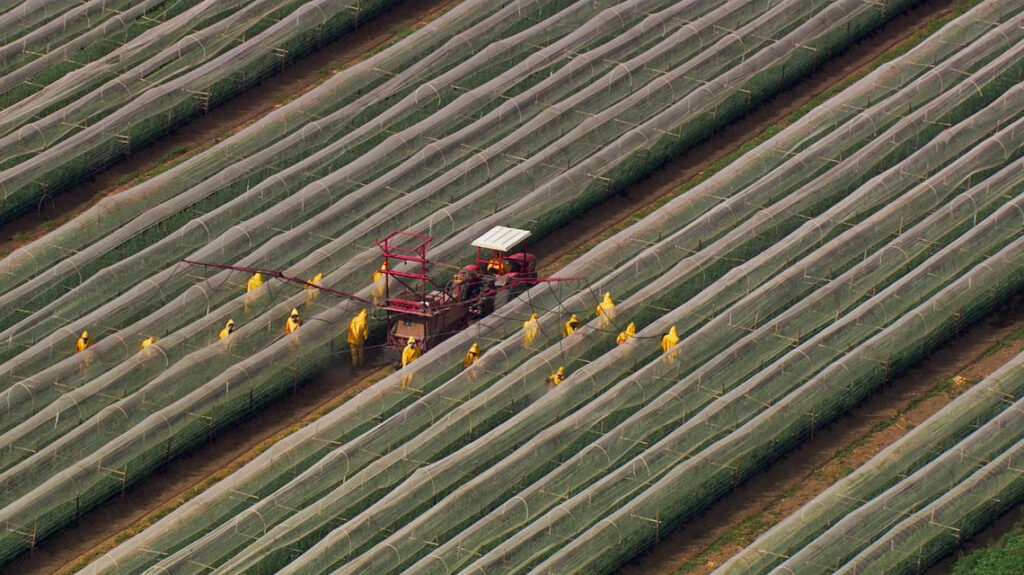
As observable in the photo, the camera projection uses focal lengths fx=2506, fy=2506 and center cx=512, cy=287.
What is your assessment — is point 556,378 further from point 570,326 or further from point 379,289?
point 379,289

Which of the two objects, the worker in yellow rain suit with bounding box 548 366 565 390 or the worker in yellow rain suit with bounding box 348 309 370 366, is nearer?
the worker in yellow rain suit with bounding box 548 366 565 390

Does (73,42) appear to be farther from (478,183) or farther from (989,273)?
(989,273)

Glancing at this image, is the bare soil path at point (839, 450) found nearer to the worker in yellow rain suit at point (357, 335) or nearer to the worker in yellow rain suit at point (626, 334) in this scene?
the worker in yellow rain suit at point (626, 334)

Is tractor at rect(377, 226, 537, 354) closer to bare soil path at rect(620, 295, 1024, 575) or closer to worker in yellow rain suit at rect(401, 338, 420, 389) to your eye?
worker in yellow rain suit at rect(401, 338, 420, 389)

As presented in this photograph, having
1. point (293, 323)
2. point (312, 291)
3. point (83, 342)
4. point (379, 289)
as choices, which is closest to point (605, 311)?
point (379, 289)

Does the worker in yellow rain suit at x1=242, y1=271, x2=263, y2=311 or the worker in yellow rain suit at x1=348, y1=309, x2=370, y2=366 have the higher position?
the worker in yellow rain suit at x1=242, y1=271, x2=263, y2=311

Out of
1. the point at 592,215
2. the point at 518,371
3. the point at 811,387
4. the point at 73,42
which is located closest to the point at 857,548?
the point at 811,387

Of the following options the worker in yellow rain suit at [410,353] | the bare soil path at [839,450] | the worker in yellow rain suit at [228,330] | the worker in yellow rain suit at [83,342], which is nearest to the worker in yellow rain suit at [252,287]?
the worker in yellow rain suit at [228,330]

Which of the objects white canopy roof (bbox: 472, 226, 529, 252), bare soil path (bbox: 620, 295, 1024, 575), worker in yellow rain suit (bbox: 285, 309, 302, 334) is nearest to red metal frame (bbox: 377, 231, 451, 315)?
white canopy roof (bbox: 472, 226, 529, 252)
